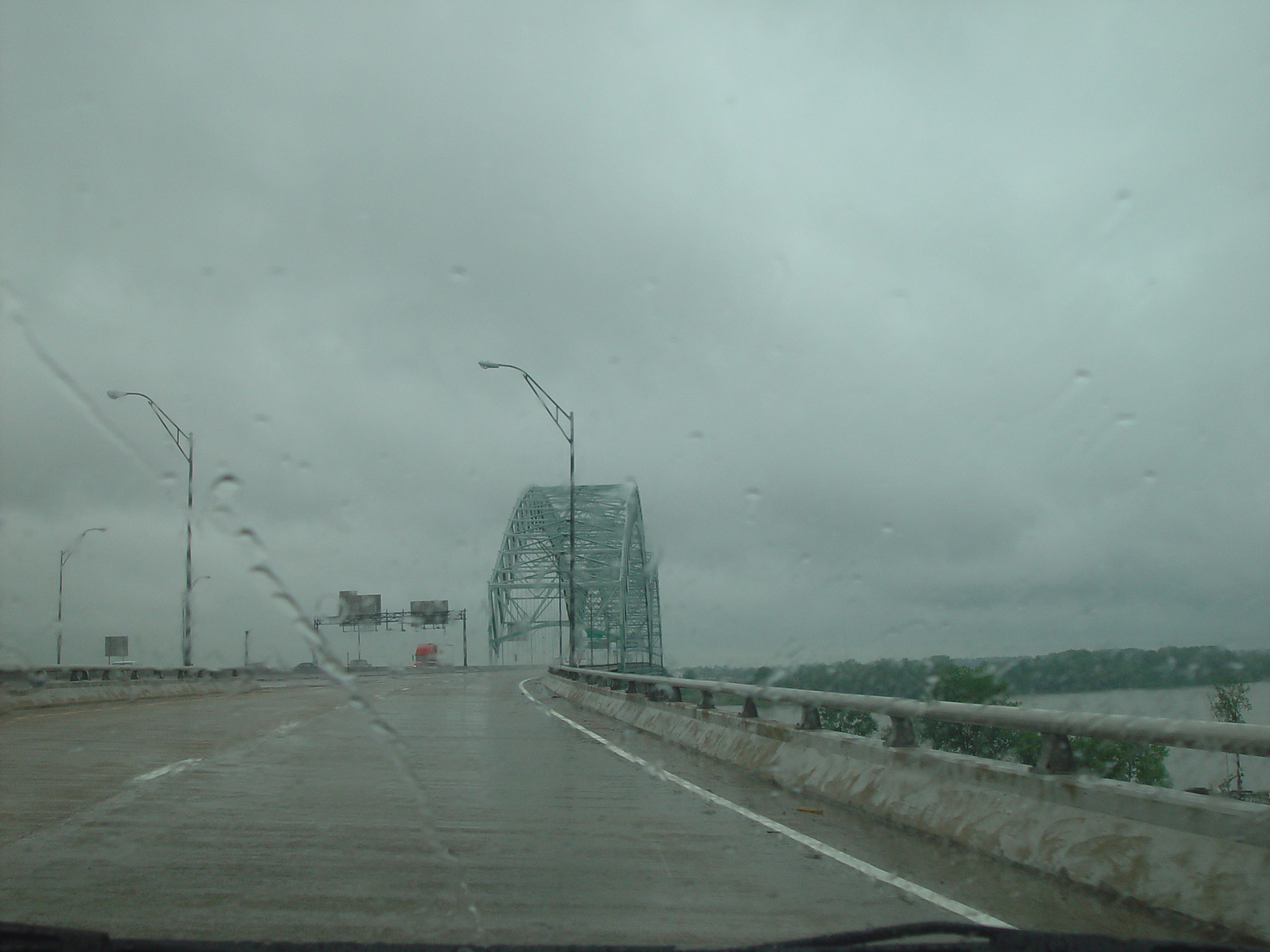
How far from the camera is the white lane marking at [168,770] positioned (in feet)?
38.3

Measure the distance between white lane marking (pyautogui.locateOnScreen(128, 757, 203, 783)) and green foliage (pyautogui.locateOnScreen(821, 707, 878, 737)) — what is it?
6720 mm

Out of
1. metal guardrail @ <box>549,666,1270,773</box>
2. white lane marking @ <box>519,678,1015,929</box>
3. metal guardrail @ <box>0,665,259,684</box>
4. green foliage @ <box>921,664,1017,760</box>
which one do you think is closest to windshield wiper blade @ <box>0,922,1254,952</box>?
white lane marking @ <box>519,678,1015,929</box>

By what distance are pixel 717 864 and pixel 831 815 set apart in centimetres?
268

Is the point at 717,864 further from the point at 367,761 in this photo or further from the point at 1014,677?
the point at 367,761

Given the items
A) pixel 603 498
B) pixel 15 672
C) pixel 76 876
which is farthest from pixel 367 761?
pixel 603 498

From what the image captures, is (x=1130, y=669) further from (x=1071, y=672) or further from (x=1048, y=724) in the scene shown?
(x=1048, y=724)

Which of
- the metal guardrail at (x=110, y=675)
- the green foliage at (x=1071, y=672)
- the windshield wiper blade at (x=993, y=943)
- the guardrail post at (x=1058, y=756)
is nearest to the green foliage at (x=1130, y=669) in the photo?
the green foliage at (x=1071, y=672)

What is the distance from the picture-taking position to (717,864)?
768 cm

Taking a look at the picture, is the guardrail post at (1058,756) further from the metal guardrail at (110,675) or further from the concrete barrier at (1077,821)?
the metal guardrail at (110,675)

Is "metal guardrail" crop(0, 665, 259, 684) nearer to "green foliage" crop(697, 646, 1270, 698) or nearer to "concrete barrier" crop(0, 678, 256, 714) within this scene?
"concrete barrier" crop(0, 678, 256, 714)

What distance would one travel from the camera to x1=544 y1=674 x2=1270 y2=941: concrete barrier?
5680 mm

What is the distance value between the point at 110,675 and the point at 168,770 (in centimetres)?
2486

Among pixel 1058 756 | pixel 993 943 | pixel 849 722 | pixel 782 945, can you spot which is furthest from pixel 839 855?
pixel 849 722

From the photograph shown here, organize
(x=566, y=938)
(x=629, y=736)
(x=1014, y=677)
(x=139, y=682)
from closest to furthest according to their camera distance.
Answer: (x=566, y=938) < (x=1014, y=677) < (x=629, y=736) < (x=139, y=682)
